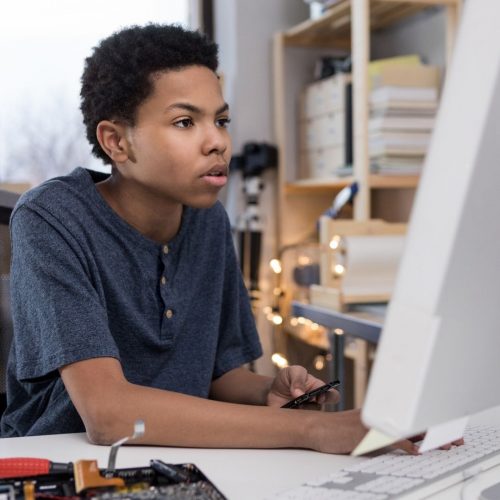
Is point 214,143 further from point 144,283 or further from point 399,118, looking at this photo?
point 399,118

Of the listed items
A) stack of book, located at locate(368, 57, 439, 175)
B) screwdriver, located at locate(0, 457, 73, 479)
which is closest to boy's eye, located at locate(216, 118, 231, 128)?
screwdriver, located at locate(0, 457, 73, 479)

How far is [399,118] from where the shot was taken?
2.48 meters

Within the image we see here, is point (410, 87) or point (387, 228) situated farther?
point (410, 87)

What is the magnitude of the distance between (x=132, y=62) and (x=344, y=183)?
162 centimetres

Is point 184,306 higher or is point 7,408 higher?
point 184,306

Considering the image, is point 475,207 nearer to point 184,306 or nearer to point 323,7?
point 184,306

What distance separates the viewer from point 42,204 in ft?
3.55

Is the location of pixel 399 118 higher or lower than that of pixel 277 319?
higher

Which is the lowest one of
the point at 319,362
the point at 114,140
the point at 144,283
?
the point at 319,362

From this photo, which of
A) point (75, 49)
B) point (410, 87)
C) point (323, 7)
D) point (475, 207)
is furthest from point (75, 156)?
point (475, 207)

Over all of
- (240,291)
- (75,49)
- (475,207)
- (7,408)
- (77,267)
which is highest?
(75,49)

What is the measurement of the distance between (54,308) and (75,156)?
2273 mm

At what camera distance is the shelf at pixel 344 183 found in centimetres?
253

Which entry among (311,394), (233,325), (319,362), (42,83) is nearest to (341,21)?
(42,83)
